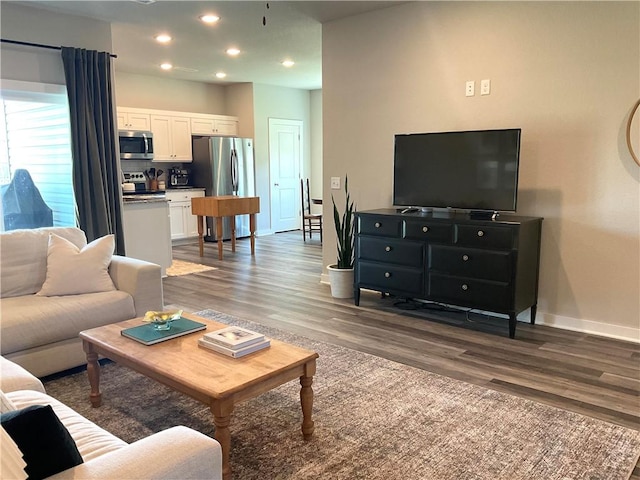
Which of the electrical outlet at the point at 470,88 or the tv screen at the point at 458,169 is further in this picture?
the electrical outlet at the point at 470,88

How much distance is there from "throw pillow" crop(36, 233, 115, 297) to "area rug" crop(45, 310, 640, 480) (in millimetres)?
535

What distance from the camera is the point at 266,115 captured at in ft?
29.4

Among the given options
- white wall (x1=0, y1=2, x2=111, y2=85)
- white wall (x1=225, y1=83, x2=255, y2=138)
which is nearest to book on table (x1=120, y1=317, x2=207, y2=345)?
white wall (x1=0, y1=2, x2=111, y2=85)

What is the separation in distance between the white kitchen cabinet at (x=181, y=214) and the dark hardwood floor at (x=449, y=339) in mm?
2731

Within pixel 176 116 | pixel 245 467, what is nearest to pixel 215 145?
pixel 176 116

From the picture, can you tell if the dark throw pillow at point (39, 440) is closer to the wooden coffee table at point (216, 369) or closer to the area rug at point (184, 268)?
the wooden coffee table at point (216, 369)

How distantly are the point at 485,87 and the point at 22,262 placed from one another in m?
3.60

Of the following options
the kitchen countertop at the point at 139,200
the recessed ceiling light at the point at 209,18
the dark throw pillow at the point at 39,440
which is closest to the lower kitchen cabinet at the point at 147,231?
the kitchen countertop at the point at 139,200

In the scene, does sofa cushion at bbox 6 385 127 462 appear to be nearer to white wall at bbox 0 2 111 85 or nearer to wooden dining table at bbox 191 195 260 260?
white wall at bbox 0 2 111 85

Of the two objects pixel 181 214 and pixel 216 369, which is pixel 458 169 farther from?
pixel 181 214

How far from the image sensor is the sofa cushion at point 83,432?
1.44 meters

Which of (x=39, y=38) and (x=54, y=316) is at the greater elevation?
(x=39, y=38)

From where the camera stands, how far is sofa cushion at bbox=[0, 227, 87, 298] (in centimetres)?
305

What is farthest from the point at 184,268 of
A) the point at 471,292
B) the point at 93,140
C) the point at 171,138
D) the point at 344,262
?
the point at 471,292
